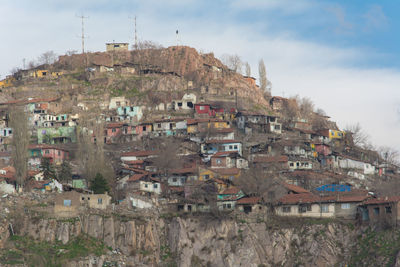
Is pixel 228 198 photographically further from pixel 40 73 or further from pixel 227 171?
pixel 40 73

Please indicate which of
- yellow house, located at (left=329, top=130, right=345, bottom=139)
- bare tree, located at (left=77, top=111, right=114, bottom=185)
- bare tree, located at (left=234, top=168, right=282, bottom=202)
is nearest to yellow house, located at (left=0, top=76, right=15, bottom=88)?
bare tree, located at (left=77, top=111, right=114, bottom=185)

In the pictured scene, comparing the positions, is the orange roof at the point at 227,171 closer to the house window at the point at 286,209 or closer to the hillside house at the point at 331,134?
the house window at the point at 286,209

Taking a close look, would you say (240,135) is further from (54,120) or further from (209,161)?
(54,120)

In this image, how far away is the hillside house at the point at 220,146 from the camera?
266 feet

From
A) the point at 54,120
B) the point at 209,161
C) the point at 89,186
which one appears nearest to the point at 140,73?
the point at 54,120

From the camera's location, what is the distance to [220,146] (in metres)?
81.3

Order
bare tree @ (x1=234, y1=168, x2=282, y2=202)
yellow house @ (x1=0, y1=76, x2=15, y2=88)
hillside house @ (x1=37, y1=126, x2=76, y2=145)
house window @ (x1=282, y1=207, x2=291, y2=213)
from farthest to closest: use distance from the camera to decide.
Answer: yellow house @ (x1=0, y1=76, x2=15, y2=88) < hillside house @ (x1=37, y1=126, x2=76, y2=145) < bare tree @ (x1=234, y1=168, x2=282, y2=202) < house window @ (x1=282, y1=207, x2=291, y2=213)

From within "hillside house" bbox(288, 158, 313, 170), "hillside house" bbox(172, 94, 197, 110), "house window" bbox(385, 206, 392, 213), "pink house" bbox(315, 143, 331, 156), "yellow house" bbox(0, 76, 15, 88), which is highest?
"yellow house" bbox(0, 76, 15, 88)

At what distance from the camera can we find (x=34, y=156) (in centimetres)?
8062

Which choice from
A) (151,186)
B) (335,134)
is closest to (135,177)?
(151,186)

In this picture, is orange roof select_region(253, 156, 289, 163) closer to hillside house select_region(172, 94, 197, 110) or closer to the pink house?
the pink house

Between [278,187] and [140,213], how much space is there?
40.9ft

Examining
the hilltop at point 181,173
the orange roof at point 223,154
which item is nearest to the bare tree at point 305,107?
the hilltop at point 181,173

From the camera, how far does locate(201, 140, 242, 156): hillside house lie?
3194 inches
